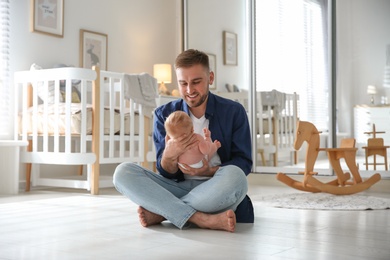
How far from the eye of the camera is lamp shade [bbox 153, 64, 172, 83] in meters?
5.02

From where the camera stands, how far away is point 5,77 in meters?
3.99

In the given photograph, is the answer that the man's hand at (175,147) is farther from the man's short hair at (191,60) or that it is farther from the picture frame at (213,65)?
the picture frame at (213,65)

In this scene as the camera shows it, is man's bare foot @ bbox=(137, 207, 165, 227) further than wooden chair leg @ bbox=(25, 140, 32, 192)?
No

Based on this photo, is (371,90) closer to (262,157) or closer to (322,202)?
(262,157)

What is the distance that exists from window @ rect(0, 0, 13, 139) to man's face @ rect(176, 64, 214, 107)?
2.36 meters

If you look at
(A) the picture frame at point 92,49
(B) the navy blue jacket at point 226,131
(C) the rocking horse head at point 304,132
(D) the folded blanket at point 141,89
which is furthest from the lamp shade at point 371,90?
(A) the picture frame at point 92,49

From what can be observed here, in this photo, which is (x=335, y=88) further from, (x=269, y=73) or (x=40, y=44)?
(x=40, y=44)

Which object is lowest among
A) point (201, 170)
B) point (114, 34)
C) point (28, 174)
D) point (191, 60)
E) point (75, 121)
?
point (28, 174)

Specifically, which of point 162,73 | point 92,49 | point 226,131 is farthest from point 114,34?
point 226,131

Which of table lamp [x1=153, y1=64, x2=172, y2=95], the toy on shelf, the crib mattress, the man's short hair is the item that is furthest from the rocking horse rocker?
table lamp [x1=153, y1=64, x2=172, y2=95]

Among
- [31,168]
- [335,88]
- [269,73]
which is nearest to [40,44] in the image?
[31,168]

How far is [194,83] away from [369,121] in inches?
90.6

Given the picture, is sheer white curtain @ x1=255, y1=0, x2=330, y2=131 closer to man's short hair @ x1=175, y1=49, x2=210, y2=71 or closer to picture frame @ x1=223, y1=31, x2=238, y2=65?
picture frame @ x1=223, y1=31, x2=238, y2=65

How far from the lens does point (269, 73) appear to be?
4586 mm
